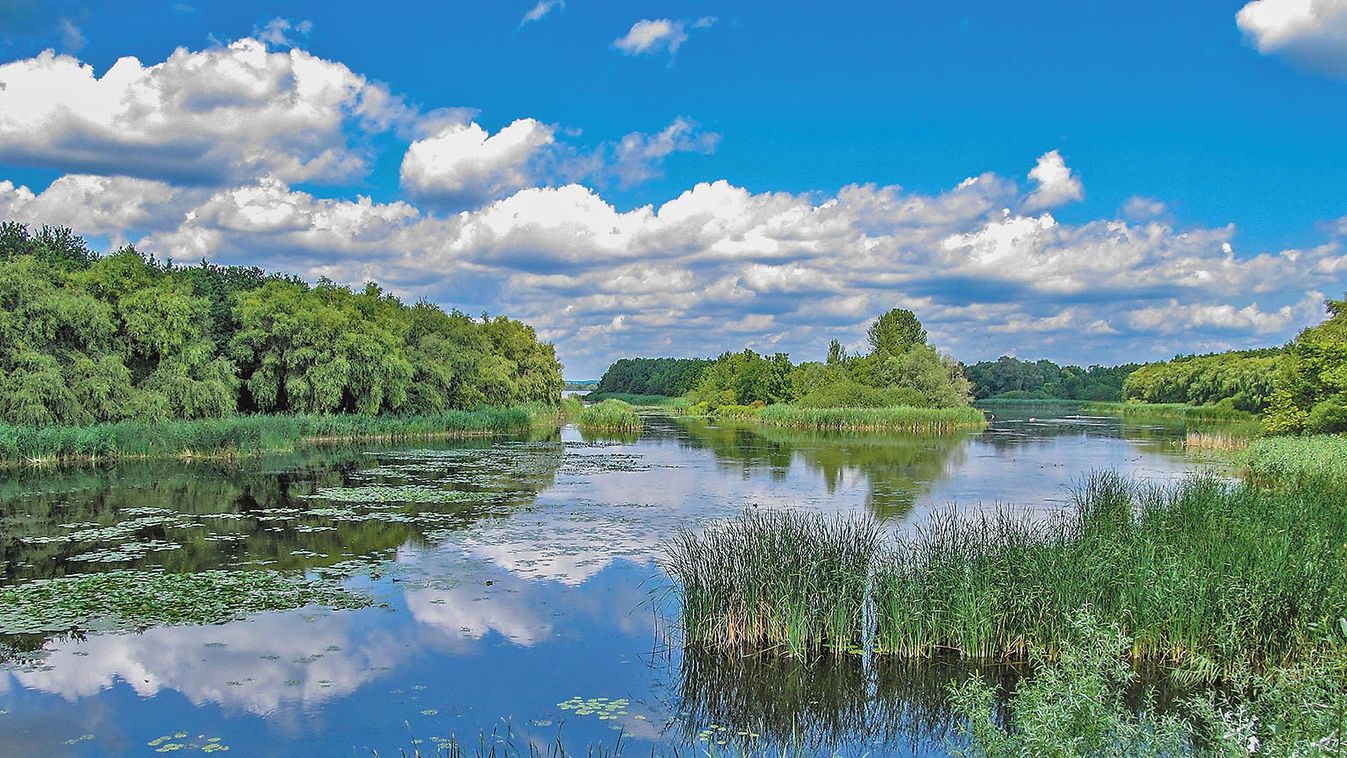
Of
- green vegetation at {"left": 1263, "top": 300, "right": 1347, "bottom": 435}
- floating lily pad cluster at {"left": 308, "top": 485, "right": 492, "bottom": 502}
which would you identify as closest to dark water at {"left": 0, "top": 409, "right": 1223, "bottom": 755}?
floating lily pad cluster at {"left": 308, "top": 485, "right": 492, "bottom": 502}

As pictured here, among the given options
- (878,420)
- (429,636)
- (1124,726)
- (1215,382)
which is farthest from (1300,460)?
(1215,382)

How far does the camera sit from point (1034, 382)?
14262cm

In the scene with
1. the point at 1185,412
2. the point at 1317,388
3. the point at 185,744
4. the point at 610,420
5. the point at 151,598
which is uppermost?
the point at 1317,388

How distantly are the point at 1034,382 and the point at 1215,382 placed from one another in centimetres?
6111

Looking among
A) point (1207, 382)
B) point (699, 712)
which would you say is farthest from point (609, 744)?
point (1207, 382)

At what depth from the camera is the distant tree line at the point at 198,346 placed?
28.3 meters

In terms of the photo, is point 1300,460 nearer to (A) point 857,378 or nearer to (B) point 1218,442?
(B) point 1218,442

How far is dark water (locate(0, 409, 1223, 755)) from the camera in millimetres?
7570

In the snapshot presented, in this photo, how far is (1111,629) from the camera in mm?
6961

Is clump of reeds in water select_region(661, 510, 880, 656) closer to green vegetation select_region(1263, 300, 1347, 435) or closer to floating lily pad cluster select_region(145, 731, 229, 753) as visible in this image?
floating lily pad cluster select_region(145, 731, 229, 753)

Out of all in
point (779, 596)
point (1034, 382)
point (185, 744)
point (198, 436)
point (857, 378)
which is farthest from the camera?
point (1034, 382)

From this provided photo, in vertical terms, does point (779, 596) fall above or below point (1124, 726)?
below

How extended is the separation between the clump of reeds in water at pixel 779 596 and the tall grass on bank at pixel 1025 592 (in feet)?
0.05

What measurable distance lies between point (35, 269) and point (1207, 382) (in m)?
87.7
